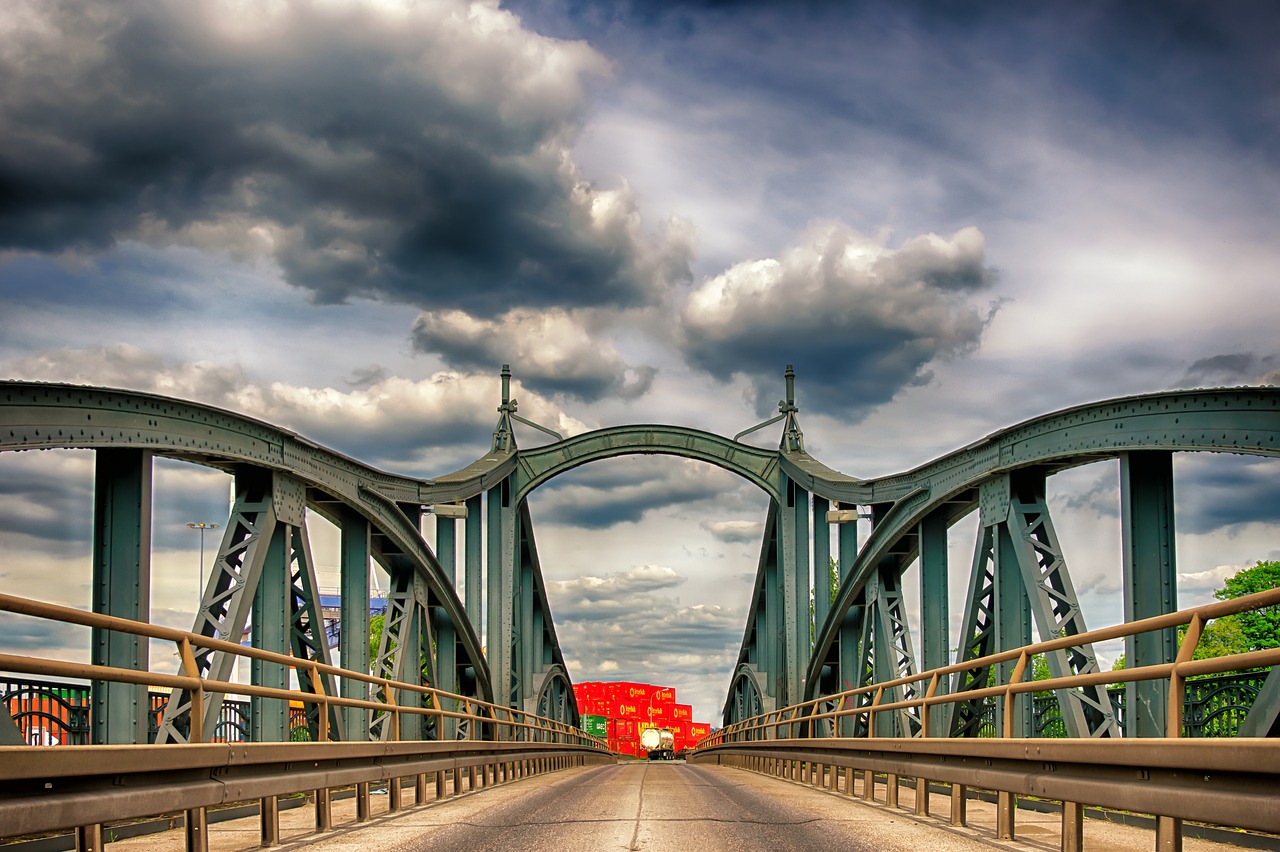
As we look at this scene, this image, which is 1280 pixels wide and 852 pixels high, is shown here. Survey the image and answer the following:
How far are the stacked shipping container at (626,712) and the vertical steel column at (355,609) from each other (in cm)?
6003

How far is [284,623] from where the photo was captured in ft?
50.1

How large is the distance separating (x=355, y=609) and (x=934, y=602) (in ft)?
29.8

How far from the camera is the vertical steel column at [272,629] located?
14.6 metres

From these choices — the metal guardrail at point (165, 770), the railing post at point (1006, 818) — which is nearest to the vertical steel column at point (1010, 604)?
the railing post at point (1006, 818)

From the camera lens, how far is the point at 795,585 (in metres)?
34.2

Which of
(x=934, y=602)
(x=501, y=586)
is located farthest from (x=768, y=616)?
(x=934, y=602)

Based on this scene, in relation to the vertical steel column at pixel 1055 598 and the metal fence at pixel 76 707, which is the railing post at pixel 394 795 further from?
the vertical steel column at pixel 1055 598

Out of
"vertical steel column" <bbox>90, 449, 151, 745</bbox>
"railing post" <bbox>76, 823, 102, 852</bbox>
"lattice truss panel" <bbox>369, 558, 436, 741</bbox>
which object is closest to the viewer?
"railing post" <bbox>76, 823, 102, 852</bbox>

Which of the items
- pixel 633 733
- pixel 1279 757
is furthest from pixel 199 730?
pixel 633 733

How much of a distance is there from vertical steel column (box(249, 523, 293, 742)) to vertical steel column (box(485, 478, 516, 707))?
671 inches

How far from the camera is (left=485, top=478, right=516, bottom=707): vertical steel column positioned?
32875 millimetres

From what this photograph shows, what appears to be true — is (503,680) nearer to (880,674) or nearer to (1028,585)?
(880,674)

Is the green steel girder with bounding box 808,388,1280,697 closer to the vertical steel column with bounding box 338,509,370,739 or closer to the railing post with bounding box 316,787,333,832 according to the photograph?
the railing post with bounding box 316,787,333,832

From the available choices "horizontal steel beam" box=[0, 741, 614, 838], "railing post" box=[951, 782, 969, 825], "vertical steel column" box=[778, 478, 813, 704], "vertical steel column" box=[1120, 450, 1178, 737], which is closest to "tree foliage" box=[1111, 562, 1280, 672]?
"vertical steel column" box=[778, 478, 813, 704]
